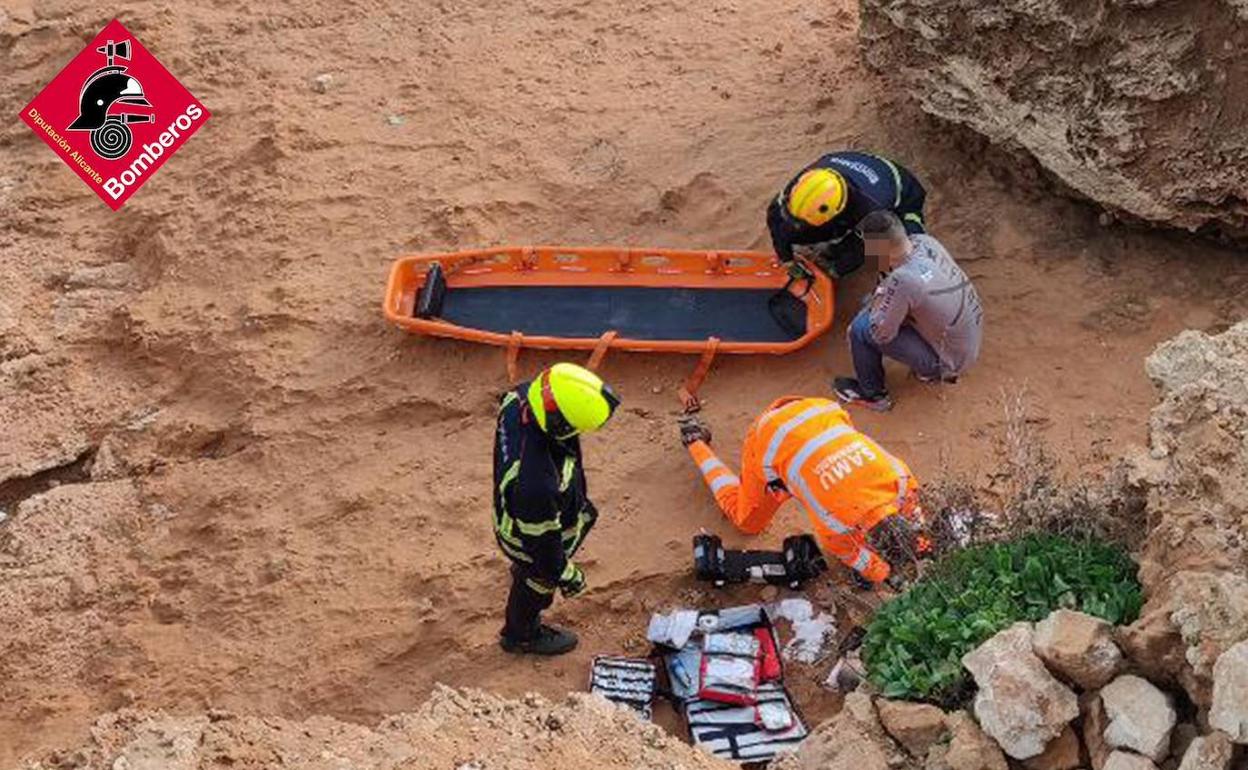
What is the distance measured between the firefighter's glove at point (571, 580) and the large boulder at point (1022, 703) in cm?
193

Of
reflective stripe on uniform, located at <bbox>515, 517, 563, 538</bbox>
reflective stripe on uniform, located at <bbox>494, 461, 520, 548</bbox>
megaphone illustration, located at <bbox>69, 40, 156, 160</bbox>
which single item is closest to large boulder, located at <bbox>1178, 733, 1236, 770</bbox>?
reflective stripe on uniform, located at <bbox>515, 517, 563, 538</bbox>

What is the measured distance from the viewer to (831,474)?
18.2 ft

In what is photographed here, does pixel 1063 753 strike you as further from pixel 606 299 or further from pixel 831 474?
pixel 606 299

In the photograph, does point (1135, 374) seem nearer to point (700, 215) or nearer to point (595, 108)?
point (700, 215)

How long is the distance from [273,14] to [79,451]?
12.7ft

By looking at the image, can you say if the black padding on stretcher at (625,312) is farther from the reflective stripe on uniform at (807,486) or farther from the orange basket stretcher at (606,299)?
the reflective stripe on uniform at (807,486)

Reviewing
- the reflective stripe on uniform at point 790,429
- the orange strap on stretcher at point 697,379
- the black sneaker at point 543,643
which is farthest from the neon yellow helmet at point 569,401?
the orange strap on stretcher at point 697,379

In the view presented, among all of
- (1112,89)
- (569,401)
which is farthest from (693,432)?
(1112,89)

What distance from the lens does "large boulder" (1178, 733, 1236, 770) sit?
3.55 meters

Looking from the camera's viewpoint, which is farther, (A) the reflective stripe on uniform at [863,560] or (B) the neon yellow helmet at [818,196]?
(B) the neon yellow helmet at [818,196]

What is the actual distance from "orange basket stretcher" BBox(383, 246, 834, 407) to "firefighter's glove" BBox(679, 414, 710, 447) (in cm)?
32

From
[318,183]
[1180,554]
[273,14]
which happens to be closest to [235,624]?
[318,183]

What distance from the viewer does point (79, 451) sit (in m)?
7.27

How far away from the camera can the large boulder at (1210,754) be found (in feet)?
11.6
